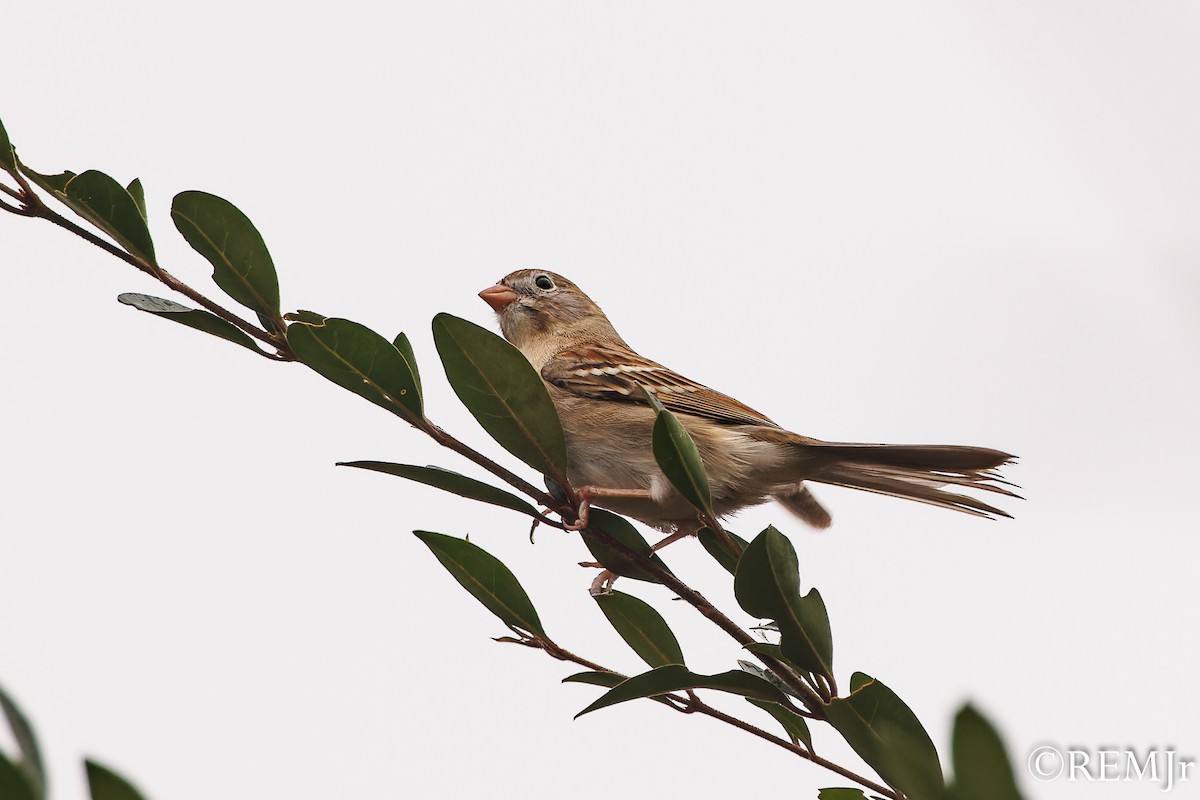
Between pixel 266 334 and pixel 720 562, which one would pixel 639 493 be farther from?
pixel 266 334

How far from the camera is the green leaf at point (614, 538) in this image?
7.11 feet

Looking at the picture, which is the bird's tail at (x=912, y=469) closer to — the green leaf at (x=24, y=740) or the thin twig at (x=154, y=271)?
the thin twig at (x=154, y=271)

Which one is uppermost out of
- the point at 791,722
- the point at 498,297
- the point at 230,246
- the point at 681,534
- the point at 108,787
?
the point at 498,297

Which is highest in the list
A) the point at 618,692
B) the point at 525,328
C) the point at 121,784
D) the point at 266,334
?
the point at 525,328

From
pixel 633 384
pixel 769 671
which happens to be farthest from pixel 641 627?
pixel 633 384

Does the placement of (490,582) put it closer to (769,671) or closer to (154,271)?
(769,671)

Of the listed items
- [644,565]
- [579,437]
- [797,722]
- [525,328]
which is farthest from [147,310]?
[525,328]

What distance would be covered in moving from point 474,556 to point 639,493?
111cm

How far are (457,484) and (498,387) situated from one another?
173mm

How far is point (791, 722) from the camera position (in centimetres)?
201

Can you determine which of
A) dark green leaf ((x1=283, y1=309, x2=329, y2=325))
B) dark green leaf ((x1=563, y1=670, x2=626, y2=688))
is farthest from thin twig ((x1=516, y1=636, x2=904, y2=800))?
dark green leaf ((x1=283, y1=309, x2=329, y2=325))

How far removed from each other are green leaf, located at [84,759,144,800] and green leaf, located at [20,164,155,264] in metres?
1.21

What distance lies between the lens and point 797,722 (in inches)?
79.1

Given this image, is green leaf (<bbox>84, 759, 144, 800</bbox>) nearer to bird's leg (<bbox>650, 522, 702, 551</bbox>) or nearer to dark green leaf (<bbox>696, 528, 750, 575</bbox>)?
Result: dark green leaf (<bbox>696, 528, 750, 575</bbox>)
